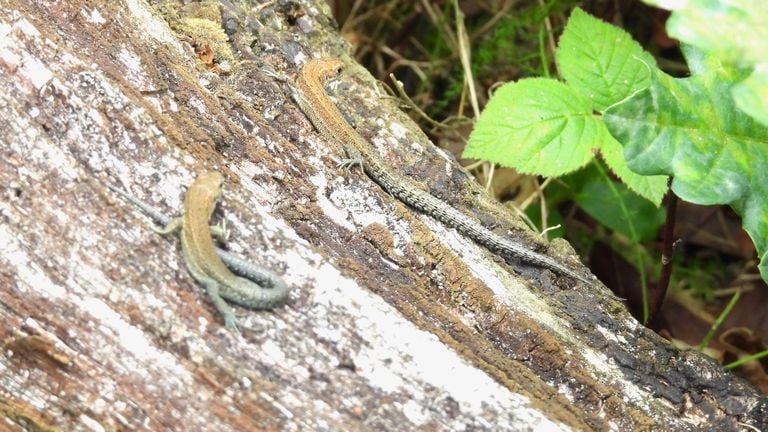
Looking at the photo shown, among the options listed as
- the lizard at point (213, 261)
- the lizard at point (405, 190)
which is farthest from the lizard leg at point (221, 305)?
the lizard at point (405, 190)

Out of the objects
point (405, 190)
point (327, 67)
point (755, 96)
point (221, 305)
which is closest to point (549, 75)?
point (327, 67)

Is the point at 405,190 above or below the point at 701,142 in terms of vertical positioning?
below

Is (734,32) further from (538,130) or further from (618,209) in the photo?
(618,209)

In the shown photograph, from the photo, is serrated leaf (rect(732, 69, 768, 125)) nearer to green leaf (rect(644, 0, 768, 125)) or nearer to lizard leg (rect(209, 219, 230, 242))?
green leaf (rect(644, 0, 768, 125))

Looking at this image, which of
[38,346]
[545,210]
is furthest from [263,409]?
[545,210]

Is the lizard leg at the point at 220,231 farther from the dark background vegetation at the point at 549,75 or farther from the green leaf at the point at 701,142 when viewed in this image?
the dark background vegetation at the point at 549,75

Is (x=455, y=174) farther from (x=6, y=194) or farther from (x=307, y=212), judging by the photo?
(x=6, y=194)
